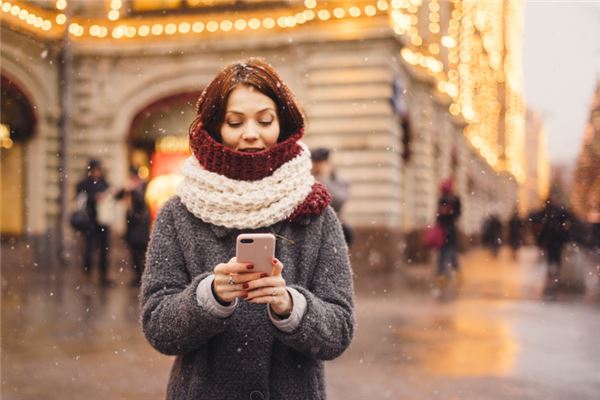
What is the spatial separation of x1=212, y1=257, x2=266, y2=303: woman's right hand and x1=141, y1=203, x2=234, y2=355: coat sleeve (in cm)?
7

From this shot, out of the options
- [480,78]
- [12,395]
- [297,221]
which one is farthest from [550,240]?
[480,78]

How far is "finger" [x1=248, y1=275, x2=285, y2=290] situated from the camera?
1733mm

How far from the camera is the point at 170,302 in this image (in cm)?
190

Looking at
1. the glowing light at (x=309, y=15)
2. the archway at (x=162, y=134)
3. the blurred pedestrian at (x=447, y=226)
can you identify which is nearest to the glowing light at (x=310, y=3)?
the glowing light at (x=309, y=15)

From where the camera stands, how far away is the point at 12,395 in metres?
4.80

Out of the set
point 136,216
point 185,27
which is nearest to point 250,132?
point 136,216

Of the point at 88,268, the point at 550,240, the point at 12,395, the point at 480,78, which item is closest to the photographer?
the point at 12,395

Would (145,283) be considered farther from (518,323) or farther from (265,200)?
(518,323)

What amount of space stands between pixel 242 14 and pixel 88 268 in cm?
692

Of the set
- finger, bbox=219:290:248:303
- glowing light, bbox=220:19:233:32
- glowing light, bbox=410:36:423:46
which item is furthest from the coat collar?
glowing light, bbox=410:36:423:46

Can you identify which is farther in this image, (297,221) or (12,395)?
(12,395)

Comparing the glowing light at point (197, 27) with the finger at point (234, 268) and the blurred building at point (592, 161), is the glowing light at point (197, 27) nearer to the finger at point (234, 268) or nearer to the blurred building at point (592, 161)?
the blurred building at point (592, 161)

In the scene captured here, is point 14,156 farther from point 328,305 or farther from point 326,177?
point 328,305

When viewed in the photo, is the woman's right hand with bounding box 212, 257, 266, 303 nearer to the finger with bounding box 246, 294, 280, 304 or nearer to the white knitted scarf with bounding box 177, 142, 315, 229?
the finger with bounding box 246, 294, 280, 304
